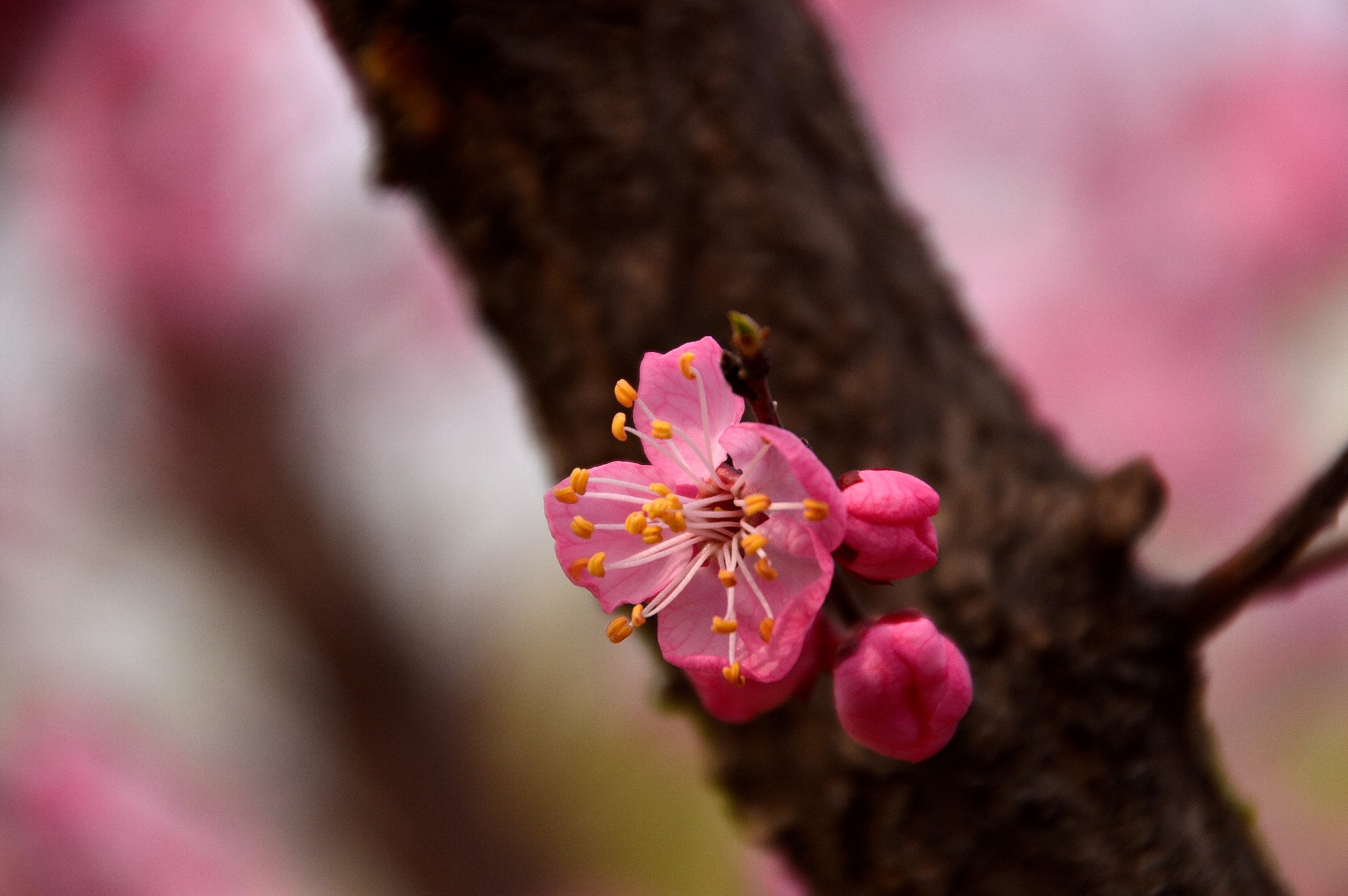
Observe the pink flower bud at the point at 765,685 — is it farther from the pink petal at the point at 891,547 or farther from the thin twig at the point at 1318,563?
the thin twig at the point at 1318,563

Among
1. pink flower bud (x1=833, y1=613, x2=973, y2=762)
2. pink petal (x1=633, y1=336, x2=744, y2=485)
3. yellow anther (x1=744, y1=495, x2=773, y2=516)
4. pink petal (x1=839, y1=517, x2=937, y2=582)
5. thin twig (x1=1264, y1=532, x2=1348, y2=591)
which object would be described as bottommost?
pink flower bud (x1=833, y1=613, x2=973, y2=762)

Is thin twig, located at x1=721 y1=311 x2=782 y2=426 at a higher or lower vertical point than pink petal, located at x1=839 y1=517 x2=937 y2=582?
higher

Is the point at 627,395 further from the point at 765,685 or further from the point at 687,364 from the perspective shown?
the point at 765,685

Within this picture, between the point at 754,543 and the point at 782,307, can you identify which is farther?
the point at 782,307

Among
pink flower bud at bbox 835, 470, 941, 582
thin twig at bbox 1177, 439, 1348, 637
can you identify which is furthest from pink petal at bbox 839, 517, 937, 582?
thin twig at bbox 1177, 439, 1348, 637

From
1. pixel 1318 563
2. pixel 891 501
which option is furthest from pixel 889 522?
pixel 1318 563

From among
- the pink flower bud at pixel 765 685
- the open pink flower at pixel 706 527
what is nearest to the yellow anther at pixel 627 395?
the open pink flower at pixel 706 527

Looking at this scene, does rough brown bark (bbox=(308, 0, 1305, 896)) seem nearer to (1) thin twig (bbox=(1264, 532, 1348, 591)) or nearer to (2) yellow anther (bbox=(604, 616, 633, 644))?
(1) thin twig (bbox=(1264, 532, 1348, 591))
